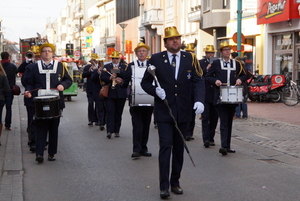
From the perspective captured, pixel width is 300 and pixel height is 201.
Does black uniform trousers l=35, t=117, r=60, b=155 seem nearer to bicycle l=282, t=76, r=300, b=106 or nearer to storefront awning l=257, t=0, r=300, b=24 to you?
bicycle l=282, t=76, r=300, b=106

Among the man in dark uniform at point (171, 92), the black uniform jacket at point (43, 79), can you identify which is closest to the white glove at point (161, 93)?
the man in dark uniform at point (171, 92)

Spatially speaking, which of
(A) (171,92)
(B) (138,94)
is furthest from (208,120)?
(A) (171,92)

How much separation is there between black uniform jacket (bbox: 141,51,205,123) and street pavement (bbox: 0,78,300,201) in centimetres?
202

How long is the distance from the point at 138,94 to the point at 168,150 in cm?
308

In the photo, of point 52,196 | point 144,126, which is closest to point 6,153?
point 144,126

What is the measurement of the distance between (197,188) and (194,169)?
4.29 ft

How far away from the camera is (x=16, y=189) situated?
7.21 meters

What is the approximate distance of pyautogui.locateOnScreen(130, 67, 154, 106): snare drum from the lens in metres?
9.61

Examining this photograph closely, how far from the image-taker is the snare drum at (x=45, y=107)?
8.76 m

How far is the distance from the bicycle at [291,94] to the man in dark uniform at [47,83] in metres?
12.8

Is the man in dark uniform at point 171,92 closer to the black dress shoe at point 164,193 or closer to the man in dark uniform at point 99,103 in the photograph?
the black dress shoe at point 164,193

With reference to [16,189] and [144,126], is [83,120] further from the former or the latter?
[16,189]

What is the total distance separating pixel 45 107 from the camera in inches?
345

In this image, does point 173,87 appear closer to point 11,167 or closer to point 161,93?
point 161,93
